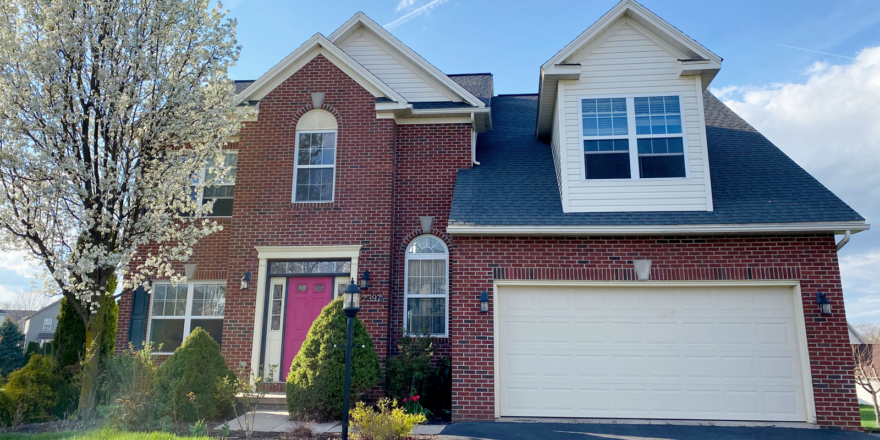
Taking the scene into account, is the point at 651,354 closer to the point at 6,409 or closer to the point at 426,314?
the point at 426,314

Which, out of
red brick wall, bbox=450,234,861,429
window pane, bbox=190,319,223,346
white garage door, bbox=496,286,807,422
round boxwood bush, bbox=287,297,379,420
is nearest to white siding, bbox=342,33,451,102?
red brick wall, bbox=450,234,861,429

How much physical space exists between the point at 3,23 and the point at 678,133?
10.9 meters

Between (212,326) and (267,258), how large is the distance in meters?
1.99

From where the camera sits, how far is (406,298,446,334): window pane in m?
10.6

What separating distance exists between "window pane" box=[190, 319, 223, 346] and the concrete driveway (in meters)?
5.56

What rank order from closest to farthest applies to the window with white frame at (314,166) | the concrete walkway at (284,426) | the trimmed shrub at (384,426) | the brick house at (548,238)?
the trimmed shrub at (384,426)
the concrete walkway at (284,426)
the brick house at (548,238)
the window with white frame at (314,166)

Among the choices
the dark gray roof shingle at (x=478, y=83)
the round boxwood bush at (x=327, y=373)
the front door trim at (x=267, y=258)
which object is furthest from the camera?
the dark gray roof shingle at (x=478, y=83)

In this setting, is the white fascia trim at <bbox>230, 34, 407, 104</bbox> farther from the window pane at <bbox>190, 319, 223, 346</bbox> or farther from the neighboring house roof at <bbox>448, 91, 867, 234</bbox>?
the window pane at <bbox>190, 319, 223, 346</bbox>

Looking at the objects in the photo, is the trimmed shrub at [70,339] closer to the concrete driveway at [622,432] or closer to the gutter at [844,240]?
the concrete driveway at [622,432]

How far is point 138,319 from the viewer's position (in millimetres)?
11609

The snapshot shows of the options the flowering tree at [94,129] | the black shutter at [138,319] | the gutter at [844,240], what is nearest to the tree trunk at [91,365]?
the flowering tree at [94,129]

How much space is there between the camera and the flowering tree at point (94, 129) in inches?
319

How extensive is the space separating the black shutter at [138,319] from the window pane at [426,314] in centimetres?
565

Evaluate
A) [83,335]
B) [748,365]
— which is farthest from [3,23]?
[748,365]
